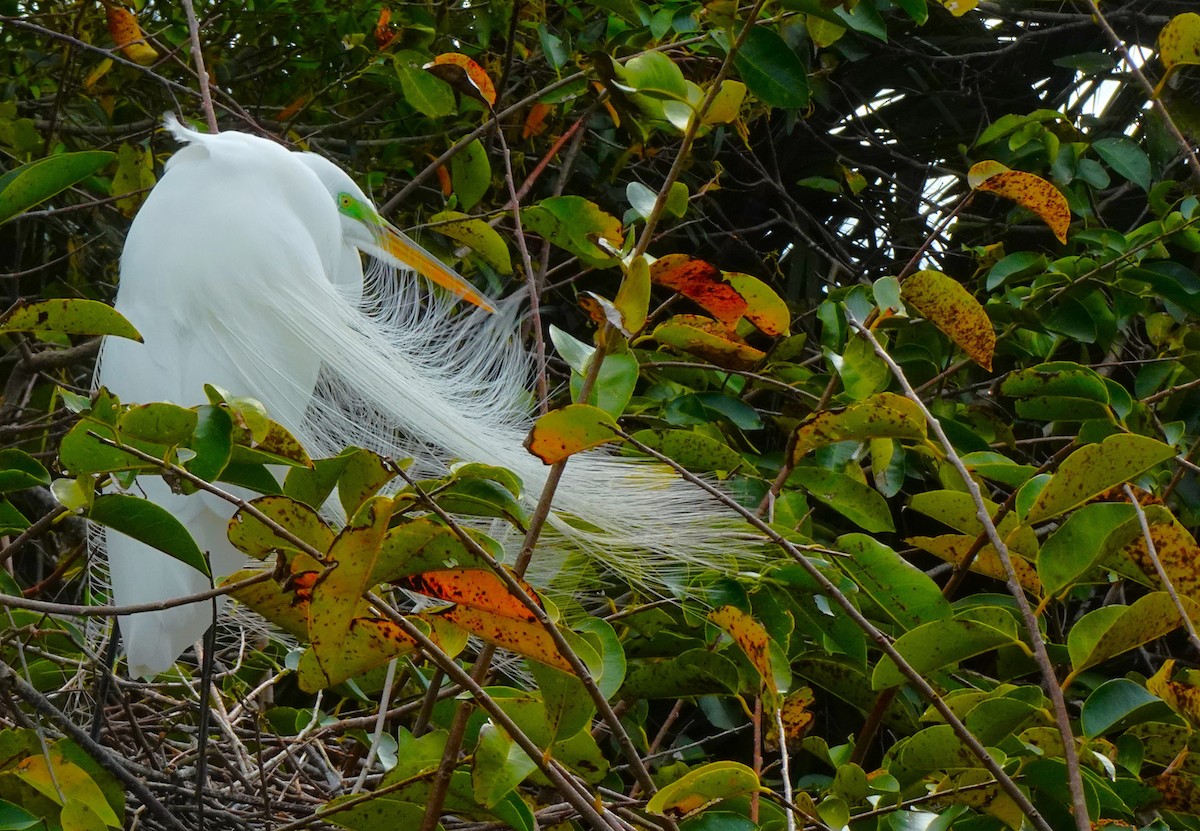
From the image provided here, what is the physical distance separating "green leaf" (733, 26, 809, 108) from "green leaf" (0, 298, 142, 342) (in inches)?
22.8

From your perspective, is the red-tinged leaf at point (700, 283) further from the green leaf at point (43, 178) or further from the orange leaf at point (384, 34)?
the orange leaf at point (384, 34)

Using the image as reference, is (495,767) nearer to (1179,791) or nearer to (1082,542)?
(1082,542)

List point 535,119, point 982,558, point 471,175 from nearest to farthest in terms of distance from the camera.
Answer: point 982,558 < point 471,175 < point 535,119

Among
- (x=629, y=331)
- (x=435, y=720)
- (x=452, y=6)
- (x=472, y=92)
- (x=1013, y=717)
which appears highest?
(x=452, y=6)

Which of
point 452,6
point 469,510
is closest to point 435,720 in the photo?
point 469,510

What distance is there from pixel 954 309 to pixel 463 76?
63 centimetres

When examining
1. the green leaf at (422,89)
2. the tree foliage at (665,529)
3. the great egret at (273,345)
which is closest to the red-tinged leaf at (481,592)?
the tree foliage at (665,529)

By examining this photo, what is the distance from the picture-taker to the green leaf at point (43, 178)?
828 mm

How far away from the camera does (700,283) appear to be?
0.97 metres

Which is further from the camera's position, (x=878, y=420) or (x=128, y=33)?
(x=128, y=33)

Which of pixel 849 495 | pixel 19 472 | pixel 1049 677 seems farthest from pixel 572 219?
pixel 1049 677

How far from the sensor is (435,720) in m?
1.13

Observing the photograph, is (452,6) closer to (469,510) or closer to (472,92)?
(472,92)

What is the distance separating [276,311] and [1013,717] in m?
1.20
